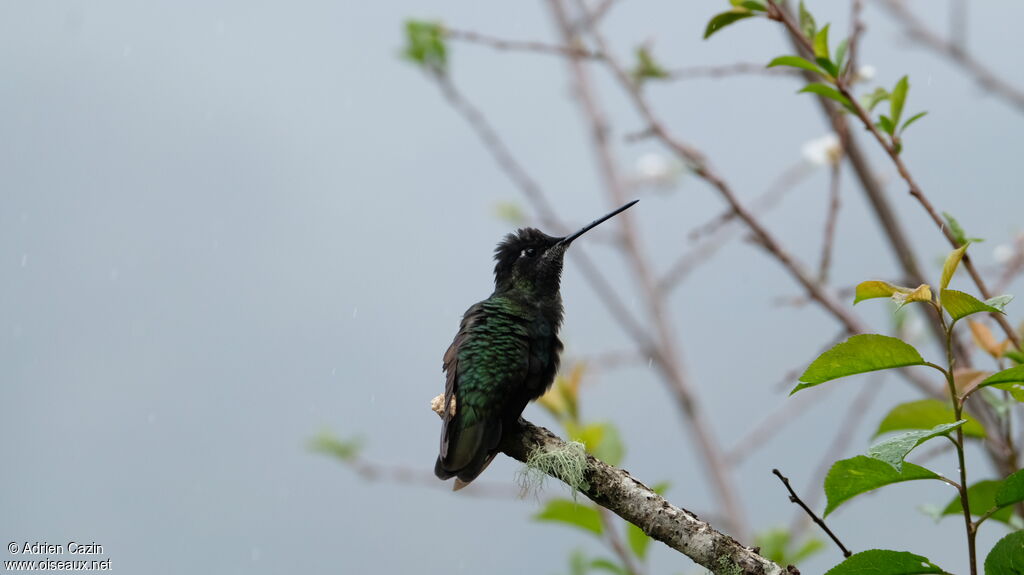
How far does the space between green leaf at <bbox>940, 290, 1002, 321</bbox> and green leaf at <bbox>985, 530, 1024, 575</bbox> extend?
0.31 m

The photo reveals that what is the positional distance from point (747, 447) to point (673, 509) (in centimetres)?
358

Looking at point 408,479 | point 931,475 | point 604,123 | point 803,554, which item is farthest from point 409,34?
point 931,475

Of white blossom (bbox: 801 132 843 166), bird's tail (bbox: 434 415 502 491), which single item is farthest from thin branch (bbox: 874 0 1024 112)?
bird's tail (bbox: 434 415 502 491)

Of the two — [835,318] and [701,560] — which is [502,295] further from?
[701,560]

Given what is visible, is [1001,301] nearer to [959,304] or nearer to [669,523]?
[959,304]

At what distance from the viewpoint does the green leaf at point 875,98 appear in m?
2.21

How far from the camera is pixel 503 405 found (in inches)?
113

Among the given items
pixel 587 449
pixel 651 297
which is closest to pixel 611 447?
pixel 587 449

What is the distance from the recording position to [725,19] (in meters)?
2.27

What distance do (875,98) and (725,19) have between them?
39 cm

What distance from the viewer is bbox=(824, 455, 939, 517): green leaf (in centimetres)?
136

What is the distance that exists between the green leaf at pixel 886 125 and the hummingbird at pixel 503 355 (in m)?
1.29

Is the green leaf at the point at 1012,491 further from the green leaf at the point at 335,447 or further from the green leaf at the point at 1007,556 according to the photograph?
the green leaf at the point at 335,447

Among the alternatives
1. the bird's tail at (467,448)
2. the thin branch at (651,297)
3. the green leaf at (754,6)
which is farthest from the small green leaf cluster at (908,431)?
the thin branch at (651,297)
